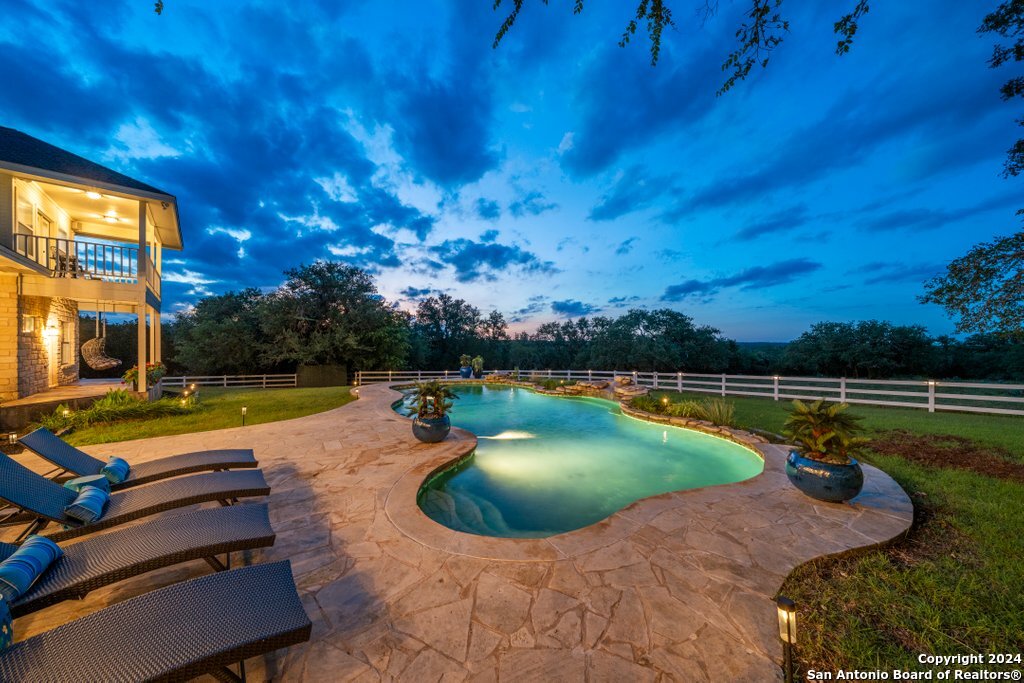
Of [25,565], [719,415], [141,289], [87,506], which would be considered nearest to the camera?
[25,565]

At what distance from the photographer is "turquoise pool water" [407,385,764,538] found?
442 cm

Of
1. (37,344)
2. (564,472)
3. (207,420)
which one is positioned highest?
(37,344)

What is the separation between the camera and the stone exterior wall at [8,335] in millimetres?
7723

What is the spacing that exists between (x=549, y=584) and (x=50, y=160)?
1440 cm

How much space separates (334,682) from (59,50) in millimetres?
21800

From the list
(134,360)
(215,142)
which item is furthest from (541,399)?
(134,360)

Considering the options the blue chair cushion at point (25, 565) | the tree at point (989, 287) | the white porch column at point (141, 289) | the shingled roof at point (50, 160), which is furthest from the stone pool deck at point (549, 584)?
the shingled roof at point (50, 160)

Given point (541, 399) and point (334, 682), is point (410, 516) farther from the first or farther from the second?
point (541, 399)

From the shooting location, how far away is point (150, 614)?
1607 millimetres

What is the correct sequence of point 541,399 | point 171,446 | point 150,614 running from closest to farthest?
1. point 150,614
2. point 171,446
3. point 541,399

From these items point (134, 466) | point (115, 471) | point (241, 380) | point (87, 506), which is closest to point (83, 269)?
point (134, 466)

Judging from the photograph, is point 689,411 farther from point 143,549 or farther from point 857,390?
point 143,549

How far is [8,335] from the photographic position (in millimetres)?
7805

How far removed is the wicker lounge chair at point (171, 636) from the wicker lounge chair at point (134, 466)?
114 inches
